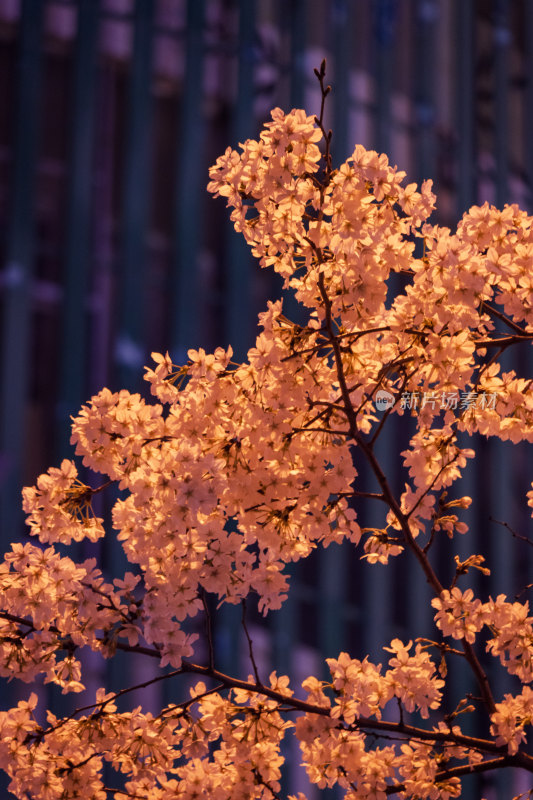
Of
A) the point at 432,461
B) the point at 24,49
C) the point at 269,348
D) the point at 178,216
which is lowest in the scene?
the point at 432,461

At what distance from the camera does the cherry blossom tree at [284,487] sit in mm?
1342

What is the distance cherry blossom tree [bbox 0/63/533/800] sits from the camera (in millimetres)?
1342

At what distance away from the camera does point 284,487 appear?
144 centimetres

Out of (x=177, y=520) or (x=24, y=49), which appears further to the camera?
(x=24, y=49)

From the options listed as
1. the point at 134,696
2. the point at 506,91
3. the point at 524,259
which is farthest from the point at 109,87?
the point at 524,259

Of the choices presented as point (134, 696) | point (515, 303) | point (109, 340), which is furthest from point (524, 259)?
point (134, 696)

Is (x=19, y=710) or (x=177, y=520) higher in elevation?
(x=177, y=520)

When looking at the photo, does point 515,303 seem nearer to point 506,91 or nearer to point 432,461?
point 432,461

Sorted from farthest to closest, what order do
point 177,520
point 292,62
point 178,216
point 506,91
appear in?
point 506,91, point 292,62, point 178,216, point 177,520

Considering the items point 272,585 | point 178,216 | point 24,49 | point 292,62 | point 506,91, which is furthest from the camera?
point 506,91

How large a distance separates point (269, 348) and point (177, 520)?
31 centimetres

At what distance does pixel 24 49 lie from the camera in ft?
10.8

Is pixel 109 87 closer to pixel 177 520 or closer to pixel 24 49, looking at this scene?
pixel 24 49

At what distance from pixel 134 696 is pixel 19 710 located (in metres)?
1.97
